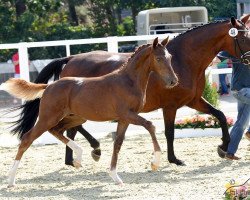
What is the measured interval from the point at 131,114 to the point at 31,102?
2356mm

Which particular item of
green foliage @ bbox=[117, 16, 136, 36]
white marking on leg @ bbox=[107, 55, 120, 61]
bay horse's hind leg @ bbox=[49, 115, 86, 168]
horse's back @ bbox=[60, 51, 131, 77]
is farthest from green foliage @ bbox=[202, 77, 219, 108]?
green foliage @ bbox=[117, 16, 136, 36]

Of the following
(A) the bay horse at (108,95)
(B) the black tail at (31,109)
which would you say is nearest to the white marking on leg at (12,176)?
(A) the bay horse at (108,95)

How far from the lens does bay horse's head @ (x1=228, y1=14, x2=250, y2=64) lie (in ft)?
33.2

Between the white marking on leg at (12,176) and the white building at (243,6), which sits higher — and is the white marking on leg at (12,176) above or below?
above

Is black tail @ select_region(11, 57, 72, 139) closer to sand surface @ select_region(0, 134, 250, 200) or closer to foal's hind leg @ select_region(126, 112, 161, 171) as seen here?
sand surface @ select_region(0, 134, 250, 200)

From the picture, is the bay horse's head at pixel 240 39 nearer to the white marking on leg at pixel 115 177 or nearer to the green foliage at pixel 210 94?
the white marking on leg at pixel 115 177

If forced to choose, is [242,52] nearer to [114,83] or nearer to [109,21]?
[114,83]

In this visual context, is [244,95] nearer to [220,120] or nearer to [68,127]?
[220,120]

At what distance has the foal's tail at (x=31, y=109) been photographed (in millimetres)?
10594

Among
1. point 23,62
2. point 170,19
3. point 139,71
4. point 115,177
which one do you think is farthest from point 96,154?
point 170,19

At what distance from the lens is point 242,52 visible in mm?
10188

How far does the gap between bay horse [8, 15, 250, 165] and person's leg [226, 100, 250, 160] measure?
153 mm

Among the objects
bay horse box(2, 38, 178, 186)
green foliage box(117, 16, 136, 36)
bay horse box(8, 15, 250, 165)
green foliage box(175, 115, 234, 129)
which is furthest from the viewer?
green foliage box(117, 16, 136, 36)

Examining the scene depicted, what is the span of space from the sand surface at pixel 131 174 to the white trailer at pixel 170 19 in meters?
10.6
